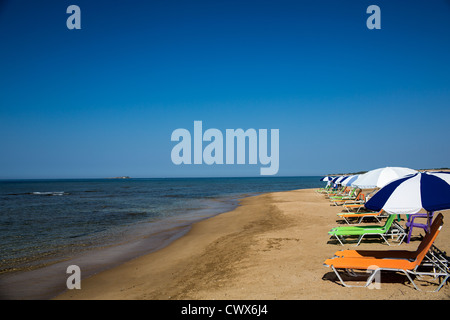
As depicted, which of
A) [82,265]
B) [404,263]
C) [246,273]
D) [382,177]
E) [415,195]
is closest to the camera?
[415,195]

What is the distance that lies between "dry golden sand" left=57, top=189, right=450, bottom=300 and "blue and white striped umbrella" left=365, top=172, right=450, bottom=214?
1.44 meters

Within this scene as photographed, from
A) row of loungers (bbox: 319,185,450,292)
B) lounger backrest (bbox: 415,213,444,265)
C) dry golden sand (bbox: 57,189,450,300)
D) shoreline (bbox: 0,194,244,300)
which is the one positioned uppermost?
lounger backrest (bbox: 415,213,444,265)

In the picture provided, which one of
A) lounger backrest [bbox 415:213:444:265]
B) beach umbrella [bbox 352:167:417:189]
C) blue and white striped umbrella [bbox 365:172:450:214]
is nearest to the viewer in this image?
blue and white striped umbrella [bbox 365:172:450:214]

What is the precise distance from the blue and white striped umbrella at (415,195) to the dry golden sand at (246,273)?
1.44m

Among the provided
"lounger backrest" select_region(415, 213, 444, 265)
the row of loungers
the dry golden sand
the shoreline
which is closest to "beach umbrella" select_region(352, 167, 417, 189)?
the dry golden sand

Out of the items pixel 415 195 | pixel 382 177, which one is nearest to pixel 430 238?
pixel 415 195

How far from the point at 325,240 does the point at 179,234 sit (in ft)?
23.0

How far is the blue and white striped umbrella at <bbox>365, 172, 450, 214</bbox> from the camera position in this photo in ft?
15.0

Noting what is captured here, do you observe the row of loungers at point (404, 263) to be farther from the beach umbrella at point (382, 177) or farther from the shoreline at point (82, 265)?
the shoreline at point (82, 265)

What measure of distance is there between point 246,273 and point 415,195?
3737 millimetres

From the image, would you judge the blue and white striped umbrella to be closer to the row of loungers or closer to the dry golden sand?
the row of loungers

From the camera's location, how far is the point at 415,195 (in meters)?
4.80

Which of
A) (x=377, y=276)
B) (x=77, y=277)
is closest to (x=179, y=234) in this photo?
(x=77, y=277)

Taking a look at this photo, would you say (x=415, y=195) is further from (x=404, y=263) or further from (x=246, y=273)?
(x=246, y=273)
